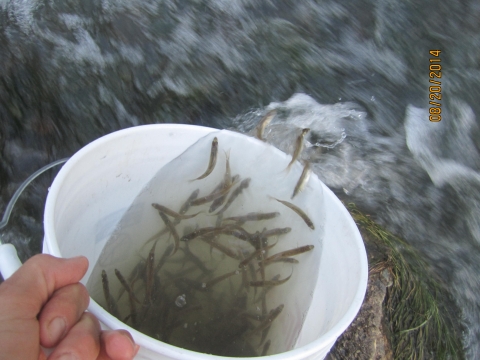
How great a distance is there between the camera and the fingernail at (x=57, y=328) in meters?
1.05

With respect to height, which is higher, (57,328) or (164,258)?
(57,328)

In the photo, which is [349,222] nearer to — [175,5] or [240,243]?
[240,243]

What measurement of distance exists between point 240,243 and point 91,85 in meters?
2.16

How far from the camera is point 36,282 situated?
3.57 feet

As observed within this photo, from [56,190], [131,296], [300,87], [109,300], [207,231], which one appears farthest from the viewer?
[300,87]

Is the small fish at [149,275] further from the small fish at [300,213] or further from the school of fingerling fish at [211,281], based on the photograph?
the small fish at [300,213]

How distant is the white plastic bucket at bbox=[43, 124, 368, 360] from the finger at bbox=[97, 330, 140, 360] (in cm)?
41

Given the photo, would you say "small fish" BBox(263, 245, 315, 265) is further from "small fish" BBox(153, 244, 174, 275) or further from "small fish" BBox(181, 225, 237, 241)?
"small fish" BBox(153, 244, 174, 275)

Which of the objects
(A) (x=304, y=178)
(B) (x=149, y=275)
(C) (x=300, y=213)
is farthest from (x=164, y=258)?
(A) (x=304, y=178)

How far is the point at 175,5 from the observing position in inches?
163
